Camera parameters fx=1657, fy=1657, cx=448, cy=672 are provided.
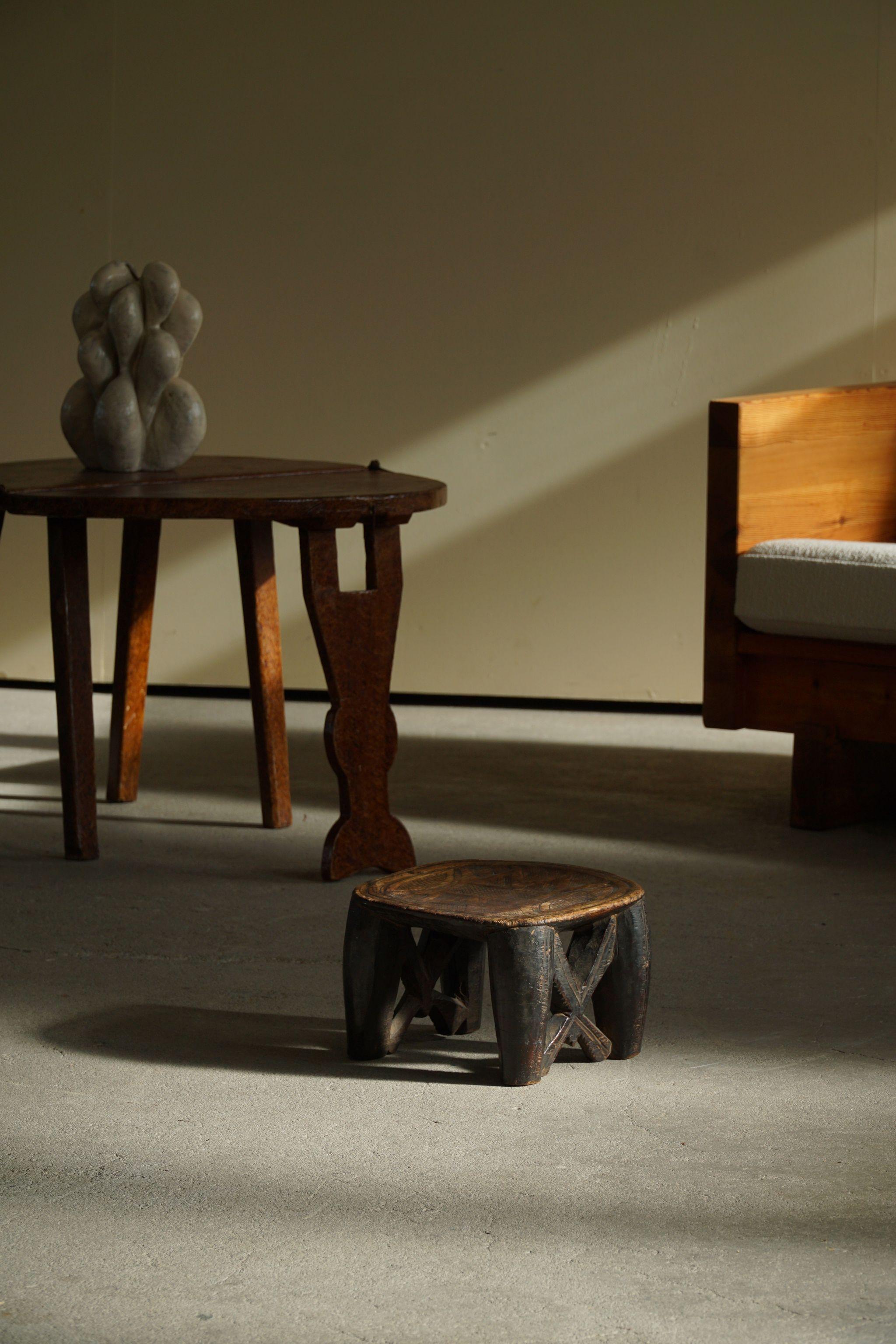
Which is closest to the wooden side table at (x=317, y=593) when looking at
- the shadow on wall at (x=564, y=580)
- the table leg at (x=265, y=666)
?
the table leg at (x=265, y=666)

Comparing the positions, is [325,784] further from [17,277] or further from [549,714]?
[17,277]

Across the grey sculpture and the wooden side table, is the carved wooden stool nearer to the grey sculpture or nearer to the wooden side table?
the wooden side table

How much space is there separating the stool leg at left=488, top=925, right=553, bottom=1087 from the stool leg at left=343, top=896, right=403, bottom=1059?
13 centimetres

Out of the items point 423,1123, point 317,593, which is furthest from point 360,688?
point 423,1123

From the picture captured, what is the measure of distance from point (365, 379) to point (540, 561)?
24.0 inches

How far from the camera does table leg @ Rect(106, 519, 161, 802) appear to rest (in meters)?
2.88

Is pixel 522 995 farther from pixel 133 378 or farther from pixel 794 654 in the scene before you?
pixel 133 378

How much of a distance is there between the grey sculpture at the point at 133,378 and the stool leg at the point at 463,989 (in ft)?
3.81

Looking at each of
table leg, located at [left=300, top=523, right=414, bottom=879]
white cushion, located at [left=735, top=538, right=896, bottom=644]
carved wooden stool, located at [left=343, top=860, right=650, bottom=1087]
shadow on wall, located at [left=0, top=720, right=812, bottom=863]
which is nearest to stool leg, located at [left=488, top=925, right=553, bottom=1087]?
carved wooden stool, located at [left=343, top=860, right=650, bottom=1087]

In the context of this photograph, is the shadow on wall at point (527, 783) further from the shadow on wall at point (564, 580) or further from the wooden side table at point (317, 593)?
the shadow on wall at point (564, 580)

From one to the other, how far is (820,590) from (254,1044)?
128cm

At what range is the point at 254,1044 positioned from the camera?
176cm

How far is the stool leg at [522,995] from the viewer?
1590mm

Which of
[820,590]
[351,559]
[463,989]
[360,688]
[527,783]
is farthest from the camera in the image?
[351,559]
